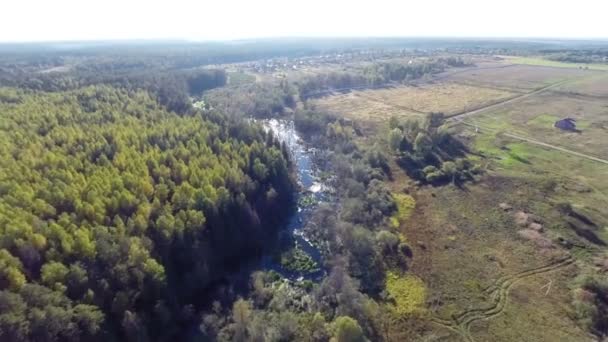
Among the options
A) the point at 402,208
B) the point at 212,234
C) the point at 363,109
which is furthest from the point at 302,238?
the point at 363,109

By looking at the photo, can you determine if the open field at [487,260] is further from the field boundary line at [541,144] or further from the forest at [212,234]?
the field boundary line at [541,144]

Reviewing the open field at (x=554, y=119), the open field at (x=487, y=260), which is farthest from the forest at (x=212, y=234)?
the open field at (x=554, y=119)

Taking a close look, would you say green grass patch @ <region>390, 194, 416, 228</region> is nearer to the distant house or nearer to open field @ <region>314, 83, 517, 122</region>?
open field @ <region>314, 83, 517, 122</region>

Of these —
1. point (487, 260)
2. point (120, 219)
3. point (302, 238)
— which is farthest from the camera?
point (302, 238)

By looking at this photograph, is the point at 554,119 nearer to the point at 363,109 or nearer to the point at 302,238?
the point at 363,109

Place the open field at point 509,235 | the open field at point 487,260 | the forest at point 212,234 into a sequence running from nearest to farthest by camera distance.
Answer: the forest at point 212,234 < the open field at point 487,260 < the open field at point 509,235

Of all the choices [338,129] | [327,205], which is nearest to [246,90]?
[338,129]

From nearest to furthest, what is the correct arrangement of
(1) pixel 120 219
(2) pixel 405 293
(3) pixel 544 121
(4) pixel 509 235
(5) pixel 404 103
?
1. (1) pixel 120 219
2. (2) pixel 405 293
3. (4) pixel 509 235
4. (3) pixel 544 121
5. (5) pixel 404 103
